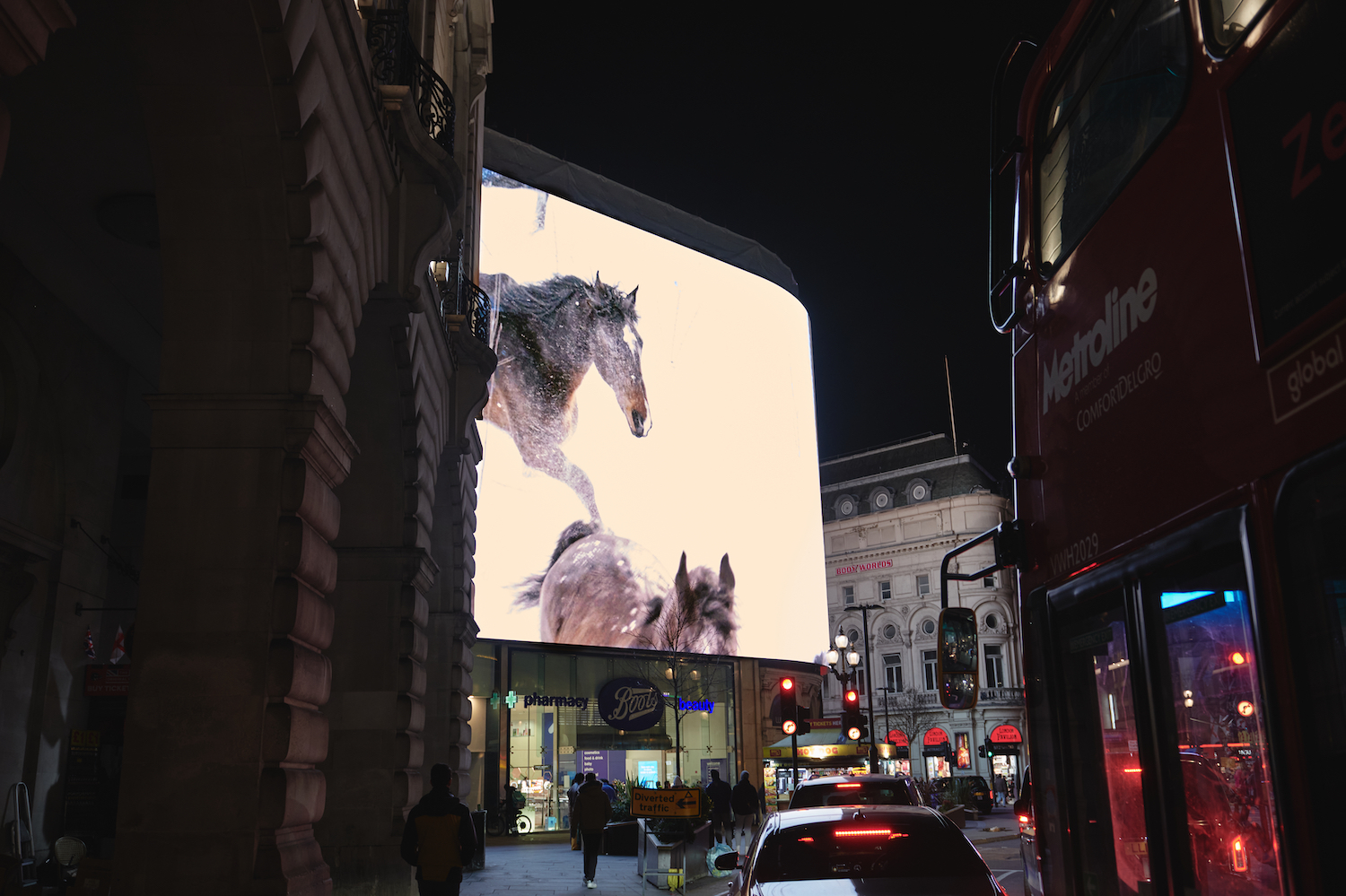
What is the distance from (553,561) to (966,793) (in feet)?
57.0

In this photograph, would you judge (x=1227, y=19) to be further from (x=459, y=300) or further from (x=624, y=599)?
(x=624, y=599)

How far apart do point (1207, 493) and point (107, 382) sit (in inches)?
576

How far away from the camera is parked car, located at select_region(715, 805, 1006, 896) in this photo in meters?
6.05

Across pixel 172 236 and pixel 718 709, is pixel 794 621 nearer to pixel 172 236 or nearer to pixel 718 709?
pixel 718 709

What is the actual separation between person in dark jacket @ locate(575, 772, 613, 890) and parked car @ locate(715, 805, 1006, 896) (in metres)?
11.1

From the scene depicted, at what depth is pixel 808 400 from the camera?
182 ft

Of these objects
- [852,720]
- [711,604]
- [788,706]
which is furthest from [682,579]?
[788,706]

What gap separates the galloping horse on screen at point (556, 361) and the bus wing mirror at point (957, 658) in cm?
3351

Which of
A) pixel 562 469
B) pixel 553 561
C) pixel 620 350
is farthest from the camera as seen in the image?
pixel 620 350

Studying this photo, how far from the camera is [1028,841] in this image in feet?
32.8

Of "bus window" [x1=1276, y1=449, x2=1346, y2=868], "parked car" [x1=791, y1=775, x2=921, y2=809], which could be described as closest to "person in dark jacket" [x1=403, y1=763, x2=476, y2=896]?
"parked car" [x1=791, y1=775, x2=921, y2=809]

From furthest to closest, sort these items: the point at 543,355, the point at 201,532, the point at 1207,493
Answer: the point at 543,355, the point at 201,532, the point at 1207,493

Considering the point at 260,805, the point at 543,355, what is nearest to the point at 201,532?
the point at 260,805

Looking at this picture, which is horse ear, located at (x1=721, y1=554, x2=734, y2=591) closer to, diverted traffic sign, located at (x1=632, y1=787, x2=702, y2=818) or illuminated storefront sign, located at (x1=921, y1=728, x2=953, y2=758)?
illuminated storefront sign, located at (x1=921, y1=728, x2=953, y2=758)
